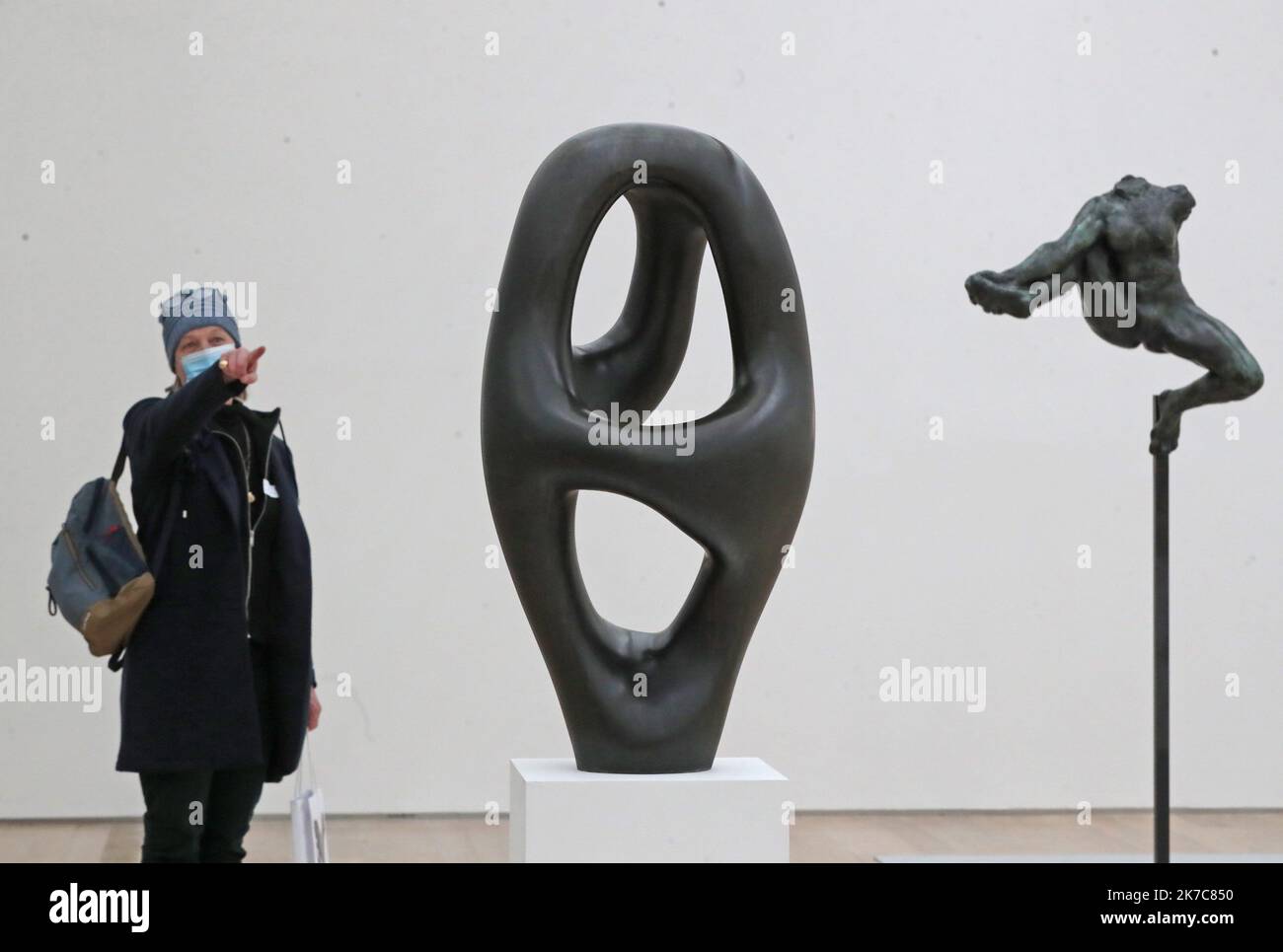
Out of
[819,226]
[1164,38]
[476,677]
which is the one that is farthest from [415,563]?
[1164,38]

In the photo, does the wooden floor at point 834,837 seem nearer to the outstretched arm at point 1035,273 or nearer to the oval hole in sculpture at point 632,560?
the oval hole in sculpture at point 632,560

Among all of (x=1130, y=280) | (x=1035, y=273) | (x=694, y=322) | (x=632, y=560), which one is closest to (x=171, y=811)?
(x=1035, y=273)

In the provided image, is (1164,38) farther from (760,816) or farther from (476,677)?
(760,816)

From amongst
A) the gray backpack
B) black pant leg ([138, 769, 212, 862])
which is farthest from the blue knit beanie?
black pant leg ([138, 769, 212, 862])

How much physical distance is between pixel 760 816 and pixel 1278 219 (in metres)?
3.26

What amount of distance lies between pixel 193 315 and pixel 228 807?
2.76 feet

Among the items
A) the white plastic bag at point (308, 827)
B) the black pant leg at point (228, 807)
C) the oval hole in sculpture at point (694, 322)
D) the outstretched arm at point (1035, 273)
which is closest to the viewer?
the white plastic bag at point (308, 827)

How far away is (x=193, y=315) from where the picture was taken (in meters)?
2.79

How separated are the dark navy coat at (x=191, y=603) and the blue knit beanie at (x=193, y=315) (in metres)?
0.13

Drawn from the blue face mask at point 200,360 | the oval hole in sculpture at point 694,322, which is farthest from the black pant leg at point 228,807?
the oval hole in sculpture at point 694,322

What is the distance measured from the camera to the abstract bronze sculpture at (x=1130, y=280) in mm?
3010

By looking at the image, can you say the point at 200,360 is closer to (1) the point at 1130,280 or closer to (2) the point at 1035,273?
Result: (2) the point at 1035,273

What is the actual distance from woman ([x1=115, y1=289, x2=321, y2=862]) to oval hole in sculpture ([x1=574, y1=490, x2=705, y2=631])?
6.25ft

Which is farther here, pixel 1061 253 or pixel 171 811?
pixel 1061 253
